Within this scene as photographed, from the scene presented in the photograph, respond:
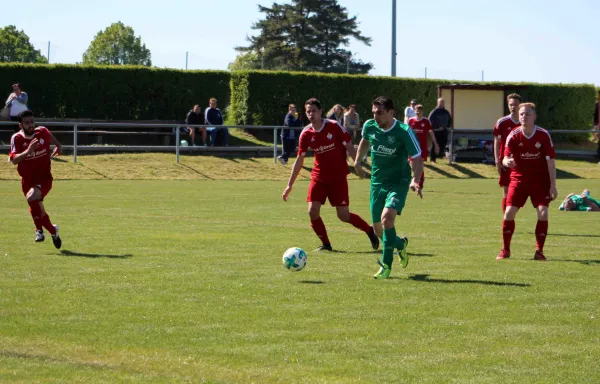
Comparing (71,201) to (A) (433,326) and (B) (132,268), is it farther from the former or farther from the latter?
(A) (433,326)

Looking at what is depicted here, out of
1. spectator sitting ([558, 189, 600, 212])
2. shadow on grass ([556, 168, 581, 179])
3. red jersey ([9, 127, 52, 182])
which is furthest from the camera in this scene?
shadow on grass ([556, 168, 581, 179])

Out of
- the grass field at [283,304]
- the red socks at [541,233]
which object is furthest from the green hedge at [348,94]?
the red socks at [541,233]

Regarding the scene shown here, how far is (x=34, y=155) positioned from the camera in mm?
13305

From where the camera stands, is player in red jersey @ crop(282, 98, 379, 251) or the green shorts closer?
the green shorts

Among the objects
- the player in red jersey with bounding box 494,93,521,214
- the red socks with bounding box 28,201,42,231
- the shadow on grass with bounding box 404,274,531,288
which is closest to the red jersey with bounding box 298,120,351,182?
the player in red jersey with bounding box 494,93,521,214

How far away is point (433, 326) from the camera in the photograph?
7.89 m

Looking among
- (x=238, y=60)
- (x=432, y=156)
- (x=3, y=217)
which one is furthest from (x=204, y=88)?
(x=238, y=60)

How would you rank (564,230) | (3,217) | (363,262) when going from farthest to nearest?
1. (3,217)
2. (564,230)
3. (363,262)

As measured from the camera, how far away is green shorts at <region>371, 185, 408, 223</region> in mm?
10867

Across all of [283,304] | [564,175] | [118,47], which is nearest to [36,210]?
[283,304]

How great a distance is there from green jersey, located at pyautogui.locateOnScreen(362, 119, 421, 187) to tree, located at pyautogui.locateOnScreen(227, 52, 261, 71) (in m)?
67.5

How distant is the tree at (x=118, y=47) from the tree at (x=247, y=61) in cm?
4111

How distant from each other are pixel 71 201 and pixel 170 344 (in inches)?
569

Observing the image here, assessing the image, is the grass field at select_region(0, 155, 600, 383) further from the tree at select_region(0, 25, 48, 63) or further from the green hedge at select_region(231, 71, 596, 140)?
the tree at select_region(0, 25, 48, 63)
